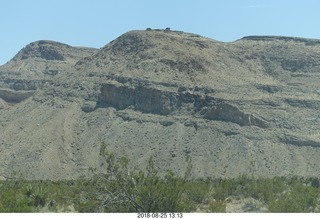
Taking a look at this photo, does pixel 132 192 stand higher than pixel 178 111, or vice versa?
pixel 132 192

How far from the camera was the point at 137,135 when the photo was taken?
81625mm

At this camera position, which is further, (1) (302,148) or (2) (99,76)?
(2) (99,76)

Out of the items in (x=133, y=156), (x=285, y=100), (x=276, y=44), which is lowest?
(x=133, y=156)

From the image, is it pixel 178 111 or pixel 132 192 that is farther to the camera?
pixel 178 111

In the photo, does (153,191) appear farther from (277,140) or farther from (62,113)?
(62,113)

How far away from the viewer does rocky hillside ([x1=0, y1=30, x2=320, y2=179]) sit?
243 ft

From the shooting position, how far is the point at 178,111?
89250 millimetres

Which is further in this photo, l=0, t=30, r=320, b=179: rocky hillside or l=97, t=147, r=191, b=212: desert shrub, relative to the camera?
l=0, t=30, r=320, b=179: rocky hillside

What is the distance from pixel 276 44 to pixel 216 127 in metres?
40.1

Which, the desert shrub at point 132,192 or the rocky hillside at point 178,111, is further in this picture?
the rocky hillside at point 178,111

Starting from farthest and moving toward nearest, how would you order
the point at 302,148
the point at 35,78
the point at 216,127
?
the point at 35,78 → the point at 216,127 → the point at 302,148

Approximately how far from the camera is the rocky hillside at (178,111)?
74188 mm

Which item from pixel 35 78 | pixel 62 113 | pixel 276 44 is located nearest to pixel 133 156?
pixel 62 113

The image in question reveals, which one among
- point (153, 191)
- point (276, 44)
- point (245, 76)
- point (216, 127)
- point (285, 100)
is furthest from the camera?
point (276, 44)
